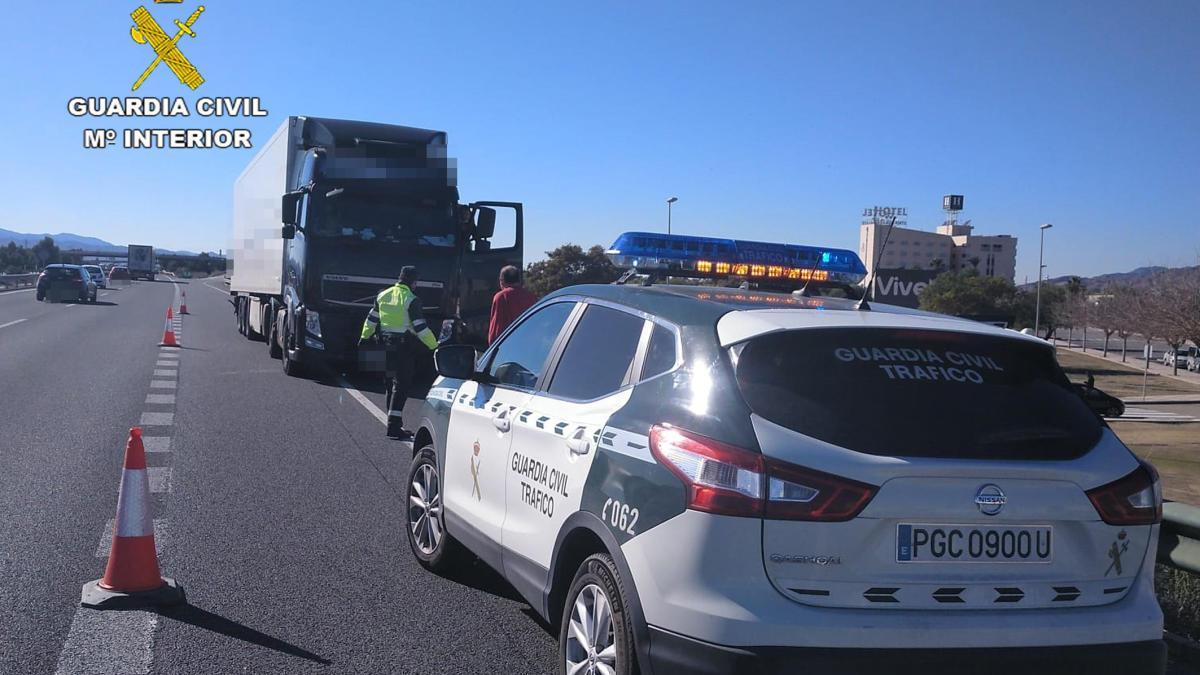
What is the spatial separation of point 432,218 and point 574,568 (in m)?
13.2

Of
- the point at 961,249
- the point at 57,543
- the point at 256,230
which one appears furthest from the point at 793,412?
the point at 961,249

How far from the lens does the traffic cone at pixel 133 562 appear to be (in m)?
5.38

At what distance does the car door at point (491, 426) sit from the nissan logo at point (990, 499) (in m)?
2.22

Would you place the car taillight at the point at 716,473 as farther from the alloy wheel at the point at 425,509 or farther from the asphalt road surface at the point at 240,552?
the alloy wheel at the point at 425,509

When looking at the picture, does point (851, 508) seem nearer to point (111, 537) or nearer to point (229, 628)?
point (229, 628)

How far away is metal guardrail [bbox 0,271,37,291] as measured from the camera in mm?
63938

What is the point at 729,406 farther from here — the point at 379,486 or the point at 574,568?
the point at 379,486

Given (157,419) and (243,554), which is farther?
(157,419)

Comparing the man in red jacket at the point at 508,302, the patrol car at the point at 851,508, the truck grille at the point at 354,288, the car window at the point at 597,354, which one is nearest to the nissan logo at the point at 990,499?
the patrol car at the point at 851,508

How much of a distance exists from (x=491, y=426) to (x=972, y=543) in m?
2.56

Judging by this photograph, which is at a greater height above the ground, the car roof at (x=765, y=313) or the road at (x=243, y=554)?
the car roof at (x=765, y=313)

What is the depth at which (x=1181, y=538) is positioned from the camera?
5.00m

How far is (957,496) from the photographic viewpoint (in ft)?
10.8

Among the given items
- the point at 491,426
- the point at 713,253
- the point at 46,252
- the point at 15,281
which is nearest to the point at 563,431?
the point at 491,426
